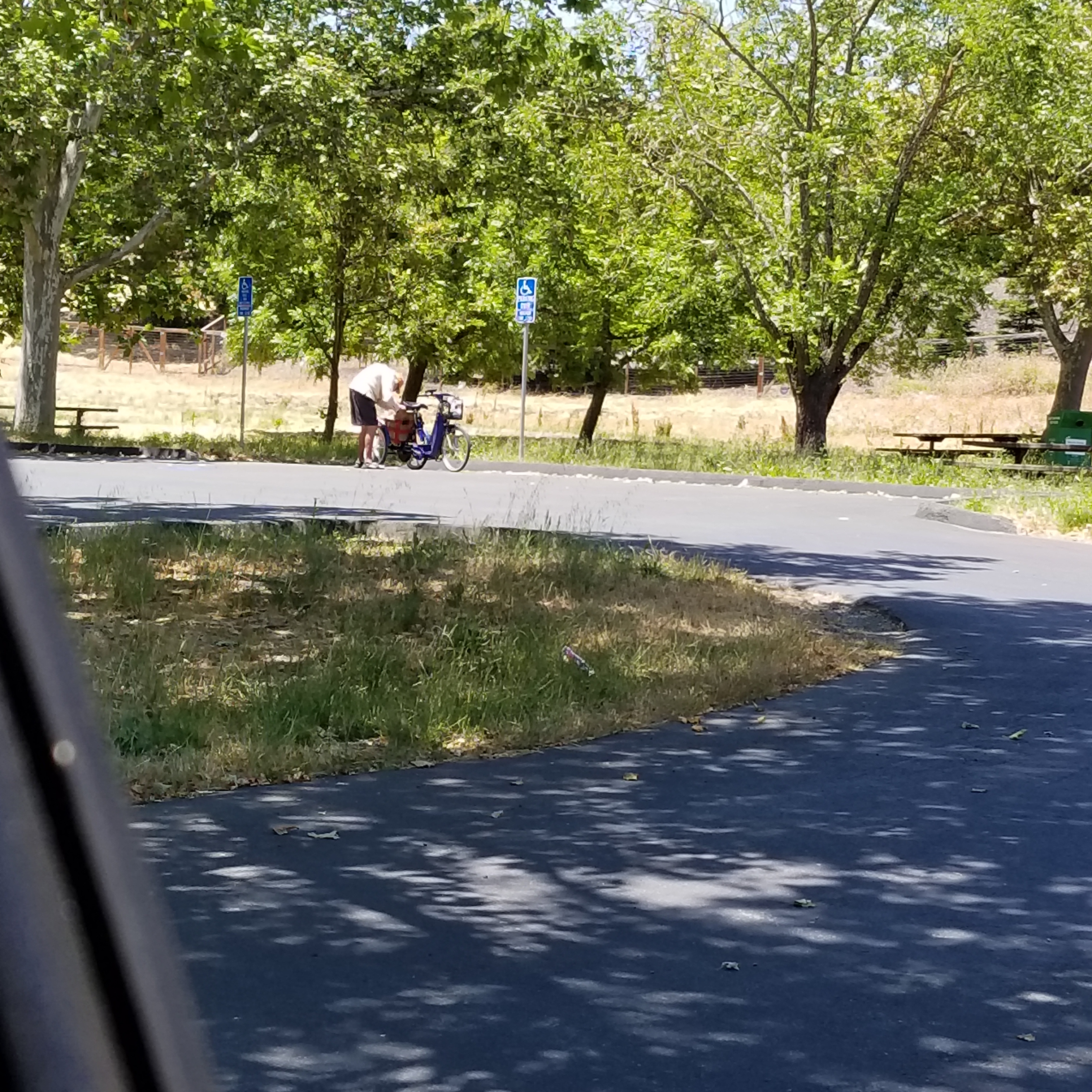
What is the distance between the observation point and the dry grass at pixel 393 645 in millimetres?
7082

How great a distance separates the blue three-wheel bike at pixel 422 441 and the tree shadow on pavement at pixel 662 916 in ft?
60.5

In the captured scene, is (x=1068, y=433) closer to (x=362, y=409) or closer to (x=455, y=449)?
(x=455, y=449)

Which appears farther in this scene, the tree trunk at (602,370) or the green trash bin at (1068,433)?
the tree trunk at (602,370)

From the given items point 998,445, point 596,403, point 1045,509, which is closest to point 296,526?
Result: point 1045,509

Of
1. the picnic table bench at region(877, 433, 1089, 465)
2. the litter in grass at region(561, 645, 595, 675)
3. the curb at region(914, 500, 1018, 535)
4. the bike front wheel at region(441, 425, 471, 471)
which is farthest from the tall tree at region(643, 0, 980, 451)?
the litter in grass at region(561, 645, 595, 675)

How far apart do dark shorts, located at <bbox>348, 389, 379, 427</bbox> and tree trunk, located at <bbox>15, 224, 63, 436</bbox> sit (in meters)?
8.15

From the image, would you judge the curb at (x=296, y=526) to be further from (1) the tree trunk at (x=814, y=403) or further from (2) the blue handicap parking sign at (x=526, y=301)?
(1) the tree trunk at (x=814, y=403)

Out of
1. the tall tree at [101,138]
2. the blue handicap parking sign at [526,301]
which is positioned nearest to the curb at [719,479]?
the blue handicap parking sign at [526,301]

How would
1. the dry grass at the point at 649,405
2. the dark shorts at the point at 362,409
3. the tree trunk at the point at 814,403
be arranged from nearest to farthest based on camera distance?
the dark shorts at the point at 362,409, the tree trunk at the point at 814,403, the dry grass at the point at 649,405

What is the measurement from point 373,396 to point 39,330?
30.5 feet

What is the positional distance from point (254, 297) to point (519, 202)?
10.0 meters

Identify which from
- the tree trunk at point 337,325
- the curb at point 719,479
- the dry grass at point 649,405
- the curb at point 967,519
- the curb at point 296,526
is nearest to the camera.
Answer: the curb at point 296,526

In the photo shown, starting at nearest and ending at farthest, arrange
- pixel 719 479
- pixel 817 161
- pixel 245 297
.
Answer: pixel 719 479
pixel 817 161
pixel 245 297

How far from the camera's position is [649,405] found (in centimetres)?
5922
